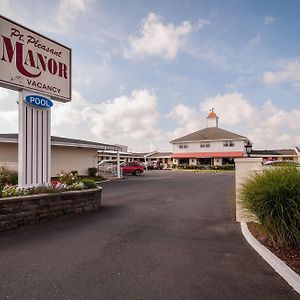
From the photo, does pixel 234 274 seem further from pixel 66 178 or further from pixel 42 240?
pixel 66 178

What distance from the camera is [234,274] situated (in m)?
4.15

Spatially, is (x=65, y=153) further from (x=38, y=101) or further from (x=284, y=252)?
(x=284, y=252)

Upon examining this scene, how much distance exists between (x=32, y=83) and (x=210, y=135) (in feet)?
145

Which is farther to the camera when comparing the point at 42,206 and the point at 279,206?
the point at 42,206

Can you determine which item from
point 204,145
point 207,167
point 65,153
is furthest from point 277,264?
point 204,145

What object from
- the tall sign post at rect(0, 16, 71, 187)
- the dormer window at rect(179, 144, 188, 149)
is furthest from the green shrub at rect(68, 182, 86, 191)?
the dormer window at rect(179, 144, 188, 149)

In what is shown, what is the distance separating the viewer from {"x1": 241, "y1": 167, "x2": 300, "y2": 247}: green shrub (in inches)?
202

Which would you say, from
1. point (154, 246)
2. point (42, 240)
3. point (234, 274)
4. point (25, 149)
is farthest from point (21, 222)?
point (234, 274)

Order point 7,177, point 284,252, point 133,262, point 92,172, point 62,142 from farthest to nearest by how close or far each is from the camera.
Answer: point 92,172 → point 62,142 → point 7,177 → point 284,252 → point 133,262

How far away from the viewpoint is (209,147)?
4934 centimetres

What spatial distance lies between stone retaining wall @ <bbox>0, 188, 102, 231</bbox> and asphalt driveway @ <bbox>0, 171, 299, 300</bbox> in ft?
0.98

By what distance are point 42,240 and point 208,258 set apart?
3.56 metres

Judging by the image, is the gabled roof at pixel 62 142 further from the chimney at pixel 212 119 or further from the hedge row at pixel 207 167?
the chimney at pixel 212 119

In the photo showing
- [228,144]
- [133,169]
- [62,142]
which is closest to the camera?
[62,142]
